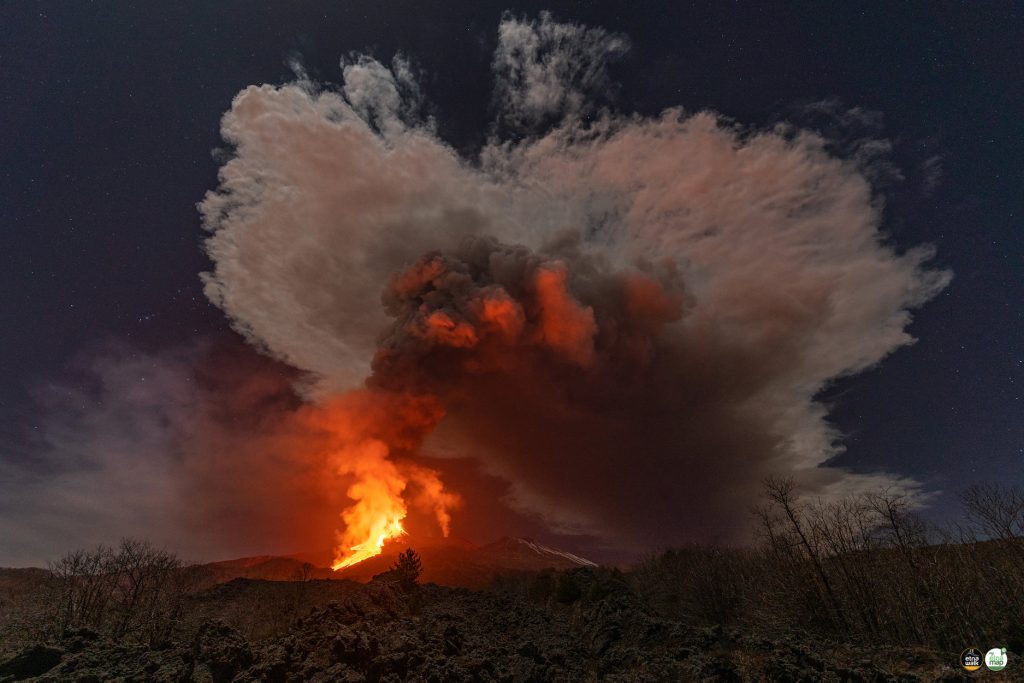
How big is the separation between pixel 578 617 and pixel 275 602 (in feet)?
174

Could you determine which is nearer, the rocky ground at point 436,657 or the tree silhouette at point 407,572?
the rocky ground at point 436,657

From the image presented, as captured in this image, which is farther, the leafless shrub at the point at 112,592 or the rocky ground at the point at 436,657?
the leafless shrub at the point at 112,592

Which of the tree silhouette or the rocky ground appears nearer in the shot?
the rocky ground

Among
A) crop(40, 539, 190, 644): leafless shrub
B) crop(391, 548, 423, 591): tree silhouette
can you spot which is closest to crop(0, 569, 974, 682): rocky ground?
crop(391, 548, 423, 591): tree silhouette

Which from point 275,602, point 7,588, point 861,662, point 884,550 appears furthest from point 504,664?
point 7,588

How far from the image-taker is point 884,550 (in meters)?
41.2

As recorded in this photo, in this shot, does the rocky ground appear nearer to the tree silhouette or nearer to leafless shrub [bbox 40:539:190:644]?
the tree silhouette

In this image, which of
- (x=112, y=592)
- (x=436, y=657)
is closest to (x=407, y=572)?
(x=436, y=657)

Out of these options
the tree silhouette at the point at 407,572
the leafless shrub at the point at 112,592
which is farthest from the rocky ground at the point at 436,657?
the leafless shrub at the point at 112,592

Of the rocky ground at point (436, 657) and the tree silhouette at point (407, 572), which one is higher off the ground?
the tree silhouette at point (407, 572)

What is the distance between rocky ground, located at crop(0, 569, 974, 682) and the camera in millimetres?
15633

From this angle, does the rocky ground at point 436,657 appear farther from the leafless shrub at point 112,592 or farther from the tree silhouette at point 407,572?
the leafless shrub at point 112,592

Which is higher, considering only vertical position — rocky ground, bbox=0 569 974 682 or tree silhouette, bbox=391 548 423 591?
tree silhouette, bbox=391 548 423 591

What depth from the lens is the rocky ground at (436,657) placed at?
15.6m
